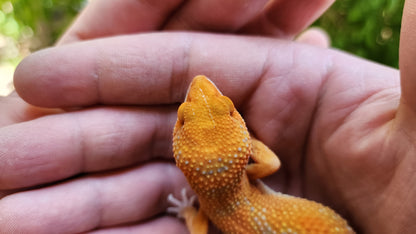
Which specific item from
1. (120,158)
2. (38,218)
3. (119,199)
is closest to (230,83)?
(120,158)

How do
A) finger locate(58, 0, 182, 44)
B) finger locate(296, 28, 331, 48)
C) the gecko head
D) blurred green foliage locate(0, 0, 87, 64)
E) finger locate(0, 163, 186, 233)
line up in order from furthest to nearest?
1. finger locate(296, 28, 331, 48)
2. blurred green foliage locate(0, 0, 87, 64)
3. finger locate(58, 0, 182, 44)
4. finger locate(0, 163, 186, 233)
5. the gecko head

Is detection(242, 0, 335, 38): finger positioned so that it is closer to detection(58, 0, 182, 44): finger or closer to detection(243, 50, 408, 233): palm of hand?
detection(243, 50, 408, 233): palm of hand

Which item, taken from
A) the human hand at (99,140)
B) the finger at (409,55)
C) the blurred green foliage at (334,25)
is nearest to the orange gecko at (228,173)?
the human hand at (99,140)

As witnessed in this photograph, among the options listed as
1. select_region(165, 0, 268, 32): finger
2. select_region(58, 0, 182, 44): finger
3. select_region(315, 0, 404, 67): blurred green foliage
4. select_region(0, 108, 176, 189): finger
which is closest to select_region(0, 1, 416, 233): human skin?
select_region(0, 108, 176, 189): finger

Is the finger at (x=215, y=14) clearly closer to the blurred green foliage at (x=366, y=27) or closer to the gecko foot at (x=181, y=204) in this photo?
the gecko foot at (x=181, y=204)

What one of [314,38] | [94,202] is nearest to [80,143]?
[94,202]

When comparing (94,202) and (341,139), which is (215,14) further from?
(94,202)
